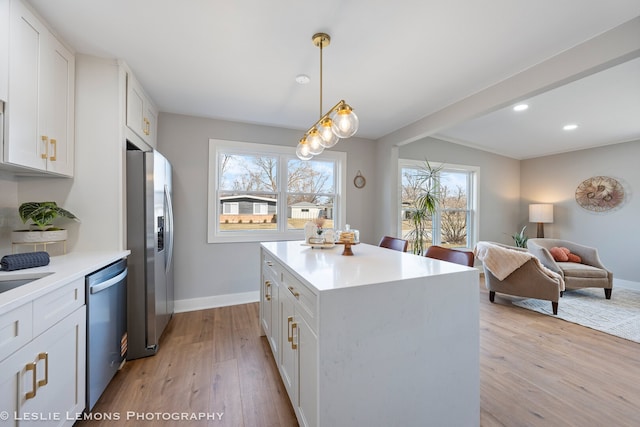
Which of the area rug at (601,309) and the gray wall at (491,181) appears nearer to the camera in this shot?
the area rug at (601,309)

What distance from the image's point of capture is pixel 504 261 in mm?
3213

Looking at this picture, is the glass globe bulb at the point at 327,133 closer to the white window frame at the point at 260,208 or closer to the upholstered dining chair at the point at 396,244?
the upholstered dining chair at the point at 396,244

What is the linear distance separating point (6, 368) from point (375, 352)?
1.44 m

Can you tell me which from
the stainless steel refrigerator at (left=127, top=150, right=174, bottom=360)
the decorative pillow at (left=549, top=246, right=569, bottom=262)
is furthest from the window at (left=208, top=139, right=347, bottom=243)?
the decorative pillow at (left=549, top=246, right=569, bottom=262)

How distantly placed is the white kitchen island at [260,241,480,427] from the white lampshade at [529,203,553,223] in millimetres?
4804

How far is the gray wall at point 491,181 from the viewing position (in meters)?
4.70

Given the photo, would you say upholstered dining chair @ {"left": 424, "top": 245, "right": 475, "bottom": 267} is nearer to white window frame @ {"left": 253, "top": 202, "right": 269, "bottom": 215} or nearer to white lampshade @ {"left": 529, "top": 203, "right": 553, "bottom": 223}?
white window frame @ {"left": 253, "top": 202, "right": 269, "bottom": 215}

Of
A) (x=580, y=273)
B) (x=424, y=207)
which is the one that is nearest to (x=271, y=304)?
(x=424, y=207)

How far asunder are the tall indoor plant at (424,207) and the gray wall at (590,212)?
2324mm

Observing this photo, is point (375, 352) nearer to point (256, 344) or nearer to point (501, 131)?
point (256, 344)

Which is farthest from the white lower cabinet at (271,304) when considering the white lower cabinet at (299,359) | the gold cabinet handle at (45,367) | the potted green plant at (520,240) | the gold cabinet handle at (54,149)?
the potted green plant at (520,240)

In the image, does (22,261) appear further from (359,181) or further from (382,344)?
(359,181)

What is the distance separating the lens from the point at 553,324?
2.77m

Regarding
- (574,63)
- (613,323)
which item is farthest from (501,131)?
(613,323)
